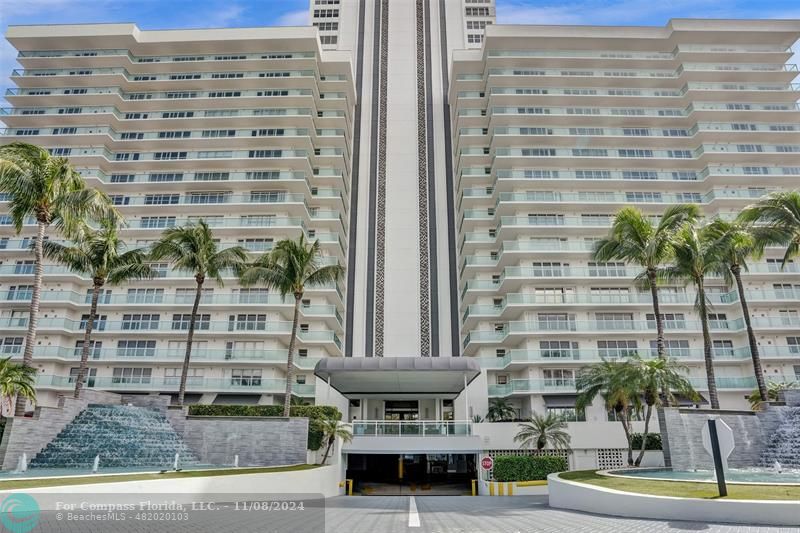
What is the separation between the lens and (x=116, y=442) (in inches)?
1012

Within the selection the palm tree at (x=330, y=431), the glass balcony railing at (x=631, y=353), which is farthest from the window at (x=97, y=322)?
the glass balcony railing at (x=631, y=353)

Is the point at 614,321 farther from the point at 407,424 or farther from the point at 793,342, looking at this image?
the point at 407,424

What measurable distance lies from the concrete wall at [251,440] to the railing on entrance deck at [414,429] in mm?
4215

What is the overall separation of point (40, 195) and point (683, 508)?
94.8ft

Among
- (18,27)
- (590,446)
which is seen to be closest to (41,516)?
(590,446)

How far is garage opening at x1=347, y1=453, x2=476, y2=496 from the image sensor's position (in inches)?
1309

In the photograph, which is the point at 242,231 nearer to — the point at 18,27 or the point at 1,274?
the point at 1,274

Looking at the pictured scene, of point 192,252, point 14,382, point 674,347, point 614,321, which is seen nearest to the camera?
A: point 14,382

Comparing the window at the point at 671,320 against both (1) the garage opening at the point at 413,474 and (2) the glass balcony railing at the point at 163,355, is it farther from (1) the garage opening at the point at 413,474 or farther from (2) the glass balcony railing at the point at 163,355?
(2) the glass balcony railing at the point at 163,355

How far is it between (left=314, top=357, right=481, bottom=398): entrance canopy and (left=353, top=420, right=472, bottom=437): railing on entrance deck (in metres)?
3.05

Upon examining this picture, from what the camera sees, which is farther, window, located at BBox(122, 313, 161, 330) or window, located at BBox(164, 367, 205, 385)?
window, located at BBox(122, 313, 161, 330)

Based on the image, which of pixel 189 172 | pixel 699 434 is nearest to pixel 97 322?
pixel 189 172

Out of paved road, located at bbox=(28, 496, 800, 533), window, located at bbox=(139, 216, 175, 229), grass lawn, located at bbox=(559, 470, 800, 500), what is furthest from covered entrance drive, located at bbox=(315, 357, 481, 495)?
window, located at bbox=(139, 216, 175, 229)

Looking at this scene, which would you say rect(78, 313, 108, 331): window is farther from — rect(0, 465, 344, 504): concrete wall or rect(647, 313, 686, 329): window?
rect(647, 313, 686, 329): window
